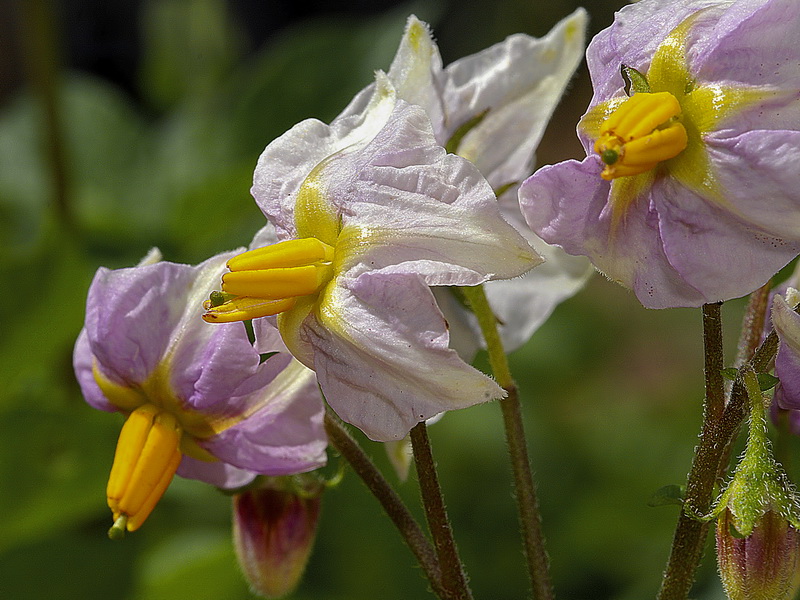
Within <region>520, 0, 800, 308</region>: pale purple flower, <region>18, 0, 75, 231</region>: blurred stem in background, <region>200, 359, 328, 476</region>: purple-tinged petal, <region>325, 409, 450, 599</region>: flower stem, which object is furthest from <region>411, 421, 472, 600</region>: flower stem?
<region>18, 0, 75, 231</region>: blurred stem in background

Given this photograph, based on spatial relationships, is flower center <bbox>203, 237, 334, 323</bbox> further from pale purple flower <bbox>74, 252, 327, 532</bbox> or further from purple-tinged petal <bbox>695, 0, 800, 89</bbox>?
purple-tinged petal <bbox>695, 0, 800, 89</bbox>

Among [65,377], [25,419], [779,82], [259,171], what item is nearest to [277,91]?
[65,377]

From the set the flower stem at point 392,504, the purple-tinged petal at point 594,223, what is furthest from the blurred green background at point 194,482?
the purple-tinged petal at point 594,223

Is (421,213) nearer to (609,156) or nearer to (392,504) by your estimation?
(609,156)

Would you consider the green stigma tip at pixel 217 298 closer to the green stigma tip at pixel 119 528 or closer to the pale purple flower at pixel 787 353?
the green stigma tip at pixel 119 528

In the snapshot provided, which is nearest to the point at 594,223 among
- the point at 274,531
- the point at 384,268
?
the point at 384,268
